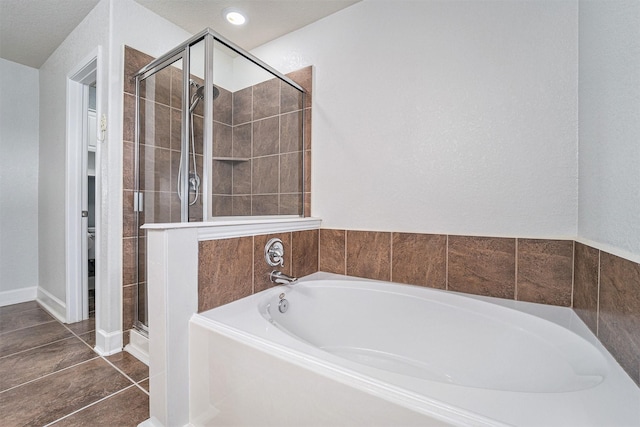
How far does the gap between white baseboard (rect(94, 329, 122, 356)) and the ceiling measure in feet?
7.24

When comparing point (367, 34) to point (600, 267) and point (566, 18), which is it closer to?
point (566, 18)

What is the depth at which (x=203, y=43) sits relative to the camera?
1420 mm

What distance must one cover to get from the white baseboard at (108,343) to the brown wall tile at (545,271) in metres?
2.33

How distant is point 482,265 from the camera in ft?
4.48

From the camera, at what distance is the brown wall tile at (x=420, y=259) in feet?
4.85

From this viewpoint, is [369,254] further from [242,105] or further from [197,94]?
[197,94]

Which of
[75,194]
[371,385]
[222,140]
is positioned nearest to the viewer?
[371,385]

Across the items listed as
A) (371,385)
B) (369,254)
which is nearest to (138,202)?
(369,254)

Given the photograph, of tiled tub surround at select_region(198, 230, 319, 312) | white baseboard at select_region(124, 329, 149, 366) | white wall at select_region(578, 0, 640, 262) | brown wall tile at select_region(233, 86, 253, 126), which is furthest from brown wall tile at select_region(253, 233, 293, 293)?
white wall at select_region(578, 0, 640, 262)

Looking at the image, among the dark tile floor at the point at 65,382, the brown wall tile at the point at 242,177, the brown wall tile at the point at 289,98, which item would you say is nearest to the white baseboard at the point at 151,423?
the dark tile floor at the point at 65,382

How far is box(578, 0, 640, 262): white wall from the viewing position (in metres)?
0.74

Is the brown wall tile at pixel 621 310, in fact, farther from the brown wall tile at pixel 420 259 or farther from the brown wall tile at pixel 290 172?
the brown wall tile at pixel 290 172

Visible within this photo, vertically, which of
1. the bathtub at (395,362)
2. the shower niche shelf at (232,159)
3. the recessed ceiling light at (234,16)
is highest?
the recessed ceiling light at (234,16)

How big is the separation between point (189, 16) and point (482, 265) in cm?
254
